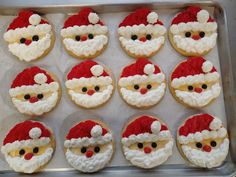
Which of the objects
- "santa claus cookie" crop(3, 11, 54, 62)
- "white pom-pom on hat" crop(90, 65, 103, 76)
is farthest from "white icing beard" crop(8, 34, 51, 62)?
"white pom-pom on hat" crop(90, 65, 103, 76)

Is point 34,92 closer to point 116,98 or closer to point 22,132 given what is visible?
point 22,132

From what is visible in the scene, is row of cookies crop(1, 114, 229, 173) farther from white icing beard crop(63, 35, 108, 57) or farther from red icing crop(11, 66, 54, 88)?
white icing beard crop(63, 35, 108, 57)

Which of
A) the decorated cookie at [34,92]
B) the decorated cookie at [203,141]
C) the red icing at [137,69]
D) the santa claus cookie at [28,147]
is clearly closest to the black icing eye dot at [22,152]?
the santa claus cookie at [28,147]

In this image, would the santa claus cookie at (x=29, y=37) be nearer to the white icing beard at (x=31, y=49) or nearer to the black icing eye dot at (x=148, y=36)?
the white icing beard at (x=31, y=49)

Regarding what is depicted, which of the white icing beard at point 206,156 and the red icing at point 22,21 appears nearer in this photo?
the white icing beard at point 206,156

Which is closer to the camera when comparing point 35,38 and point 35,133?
point 35,133

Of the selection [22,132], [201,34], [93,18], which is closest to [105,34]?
[93,18]
